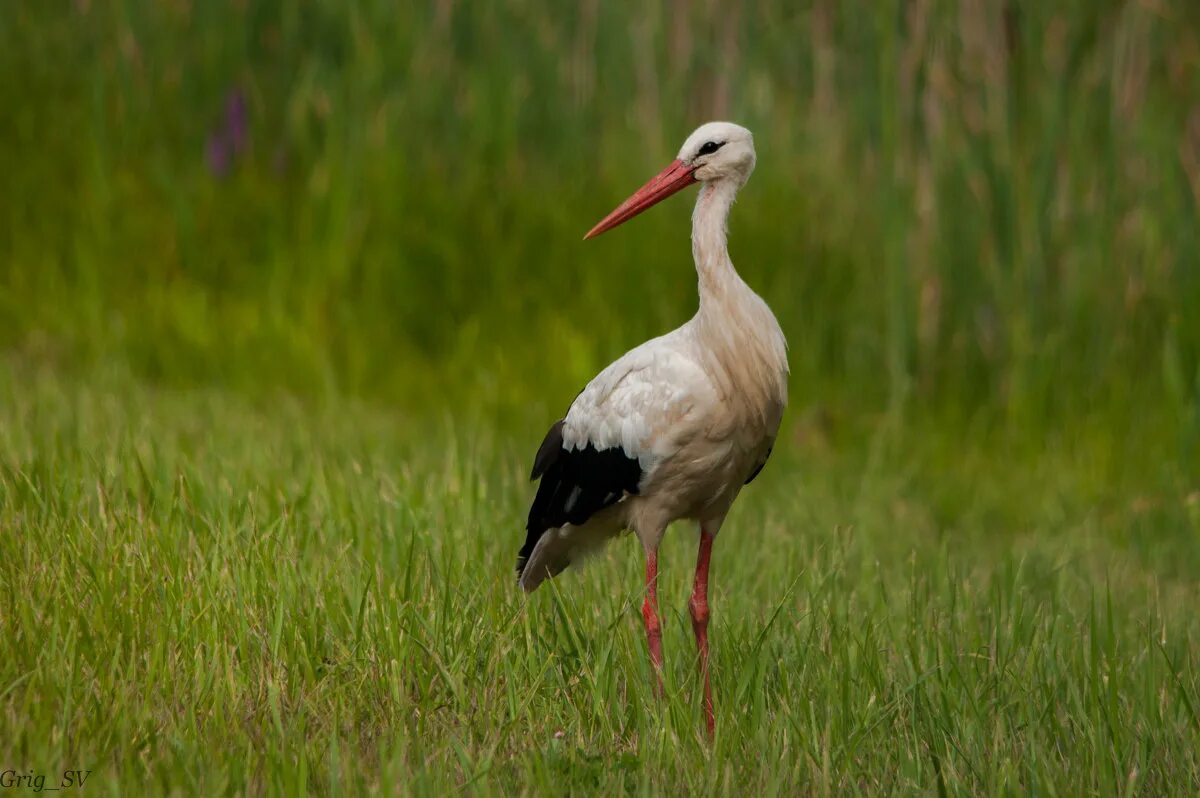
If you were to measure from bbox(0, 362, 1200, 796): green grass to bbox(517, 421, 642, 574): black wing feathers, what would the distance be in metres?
0.20

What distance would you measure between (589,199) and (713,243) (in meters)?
3.84

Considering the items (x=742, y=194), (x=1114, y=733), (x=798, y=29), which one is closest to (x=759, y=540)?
(x=1114, y=733)

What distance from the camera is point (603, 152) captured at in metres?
8.22

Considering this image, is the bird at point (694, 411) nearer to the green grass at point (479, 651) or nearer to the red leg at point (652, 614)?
the red leg at point (652, 614)

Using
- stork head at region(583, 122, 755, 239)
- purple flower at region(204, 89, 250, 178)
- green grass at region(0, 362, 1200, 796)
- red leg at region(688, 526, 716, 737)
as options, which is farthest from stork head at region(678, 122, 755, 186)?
purple flower at region(204, 89, 250, 178)

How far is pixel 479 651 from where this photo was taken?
13.3 ft

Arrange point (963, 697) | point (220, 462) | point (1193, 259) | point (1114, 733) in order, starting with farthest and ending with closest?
point (1193, 259)
point (220, 462)
point (963, 697)
point (1114, 733)

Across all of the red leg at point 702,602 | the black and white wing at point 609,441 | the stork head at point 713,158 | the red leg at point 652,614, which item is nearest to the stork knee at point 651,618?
the red leg at point 652,614

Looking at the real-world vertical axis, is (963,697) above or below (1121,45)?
below

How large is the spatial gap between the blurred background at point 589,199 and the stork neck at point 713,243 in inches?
121

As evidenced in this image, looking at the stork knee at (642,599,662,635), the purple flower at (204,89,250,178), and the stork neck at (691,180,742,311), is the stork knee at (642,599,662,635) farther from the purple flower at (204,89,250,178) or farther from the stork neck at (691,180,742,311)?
the purple flower at (204,89,250,178)

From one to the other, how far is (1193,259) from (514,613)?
4.52 metres

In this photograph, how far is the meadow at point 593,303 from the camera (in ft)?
15.3

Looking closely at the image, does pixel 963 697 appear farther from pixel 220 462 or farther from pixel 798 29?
pixel 798 29
